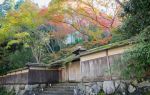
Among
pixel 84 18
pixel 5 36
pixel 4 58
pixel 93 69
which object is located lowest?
pixel 93 69

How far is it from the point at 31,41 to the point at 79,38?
262 inches

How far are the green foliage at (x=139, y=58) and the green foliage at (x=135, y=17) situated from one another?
1632mm

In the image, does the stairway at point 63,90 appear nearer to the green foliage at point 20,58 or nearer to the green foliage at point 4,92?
the green foliage at point 4,92

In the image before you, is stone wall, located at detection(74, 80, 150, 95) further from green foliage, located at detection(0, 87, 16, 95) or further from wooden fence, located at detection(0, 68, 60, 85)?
green foliage, located at detection(0, 87, 16, 95)

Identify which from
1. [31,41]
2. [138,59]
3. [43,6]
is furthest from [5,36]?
[138,59]

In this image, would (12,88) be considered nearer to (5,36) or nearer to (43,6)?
(5,36)

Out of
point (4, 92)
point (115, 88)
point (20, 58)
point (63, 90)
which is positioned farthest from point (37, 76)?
point (115, 88)

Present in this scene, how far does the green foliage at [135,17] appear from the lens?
32.7 feet

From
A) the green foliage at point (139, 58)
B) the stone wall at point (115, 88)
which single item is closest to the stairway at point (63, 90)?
the stone wall at point (115, 88)

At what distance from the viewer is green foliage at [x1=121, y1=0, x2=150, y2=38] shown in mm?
9977

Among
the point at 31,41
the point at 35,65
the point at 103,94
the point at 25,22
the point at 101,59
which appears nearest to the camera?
the point at 103,94

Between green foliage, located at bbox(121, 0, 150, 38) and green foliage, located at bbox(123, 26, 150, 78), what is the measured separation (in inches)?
64.2

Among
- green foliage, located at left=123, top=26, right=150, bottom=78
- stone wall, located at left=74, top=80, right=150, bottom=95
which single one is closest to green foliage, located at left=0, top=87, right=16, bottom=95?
stone wall, located at left=74, top=80, right=150, bottom=95

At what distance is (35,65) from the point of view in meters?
17.8
